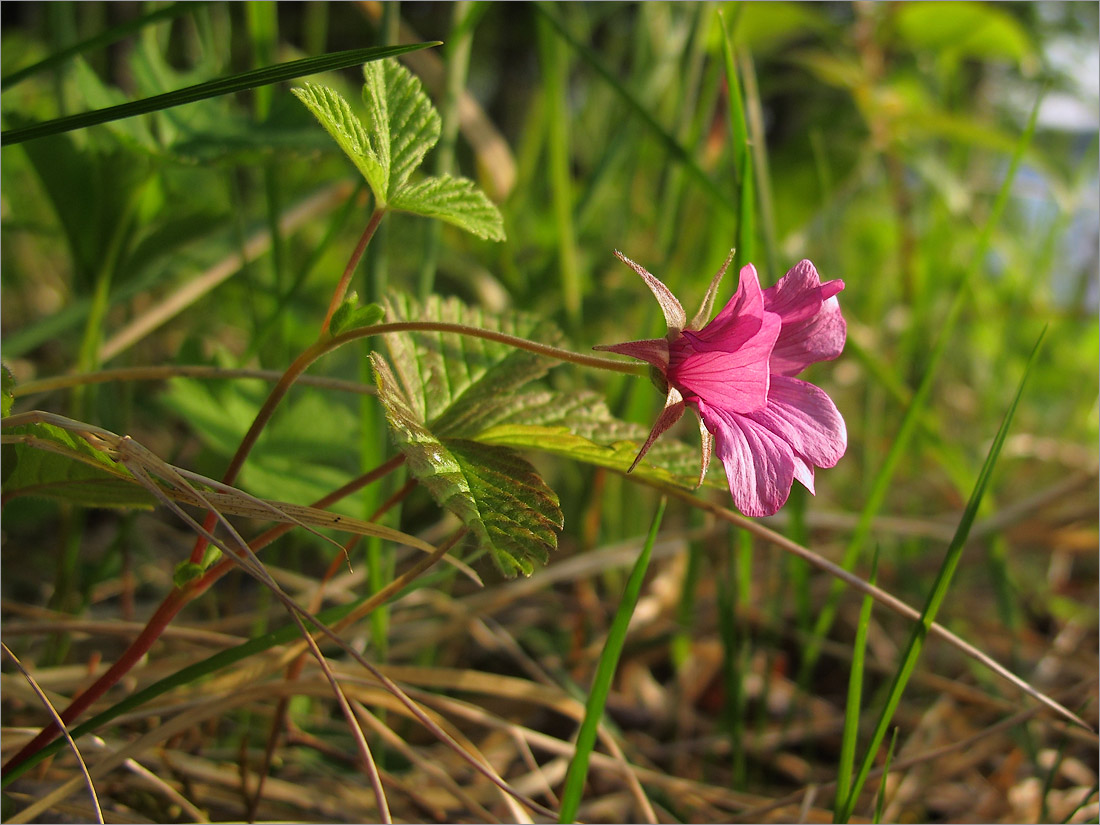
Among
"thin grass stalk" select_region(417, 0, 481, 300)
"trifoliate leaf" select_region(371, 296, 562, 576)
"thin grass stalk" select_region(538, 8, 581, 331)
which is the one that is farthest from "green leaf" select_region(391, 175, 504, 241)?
"thin grass stalk" select_region(538, 8, 581, 331)

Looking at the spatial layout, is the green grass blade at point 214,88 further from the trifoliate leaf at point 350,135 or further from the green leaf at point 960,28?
the green leaf at point 960,28

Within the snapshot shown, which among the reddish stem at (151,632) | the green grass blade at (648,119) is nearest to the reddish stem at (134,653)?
the reddish stem at (151,632)

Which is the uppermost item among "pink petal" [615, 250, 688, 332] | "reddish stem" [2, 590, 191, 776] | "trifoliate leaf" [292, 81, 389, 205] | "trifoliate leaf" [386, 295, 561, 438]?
"trifoliate leaf" [292, 81, 389, 205]

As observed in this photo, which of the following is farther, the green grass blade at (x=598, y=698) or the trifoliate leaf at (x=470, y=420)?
the green grass blade at (x=598, y=698)

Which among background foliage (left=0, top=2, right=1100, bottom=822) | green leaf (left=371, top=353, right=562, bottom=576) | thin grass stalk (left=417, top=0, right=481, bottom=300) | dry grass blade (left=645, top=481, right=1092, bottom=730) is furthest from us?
thin grass stalk (left=417, top=0, right=481, bottom=300)

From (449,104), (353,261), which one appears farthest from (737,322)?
(449,104)

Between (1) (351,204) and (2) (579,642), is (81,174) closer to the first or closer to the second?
(1) (351,204)

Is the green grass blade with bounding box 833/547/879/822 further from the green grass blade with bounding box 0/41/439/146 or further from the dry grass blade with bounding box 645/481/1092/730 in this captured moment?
the green grass blade with bounding box 0/41/439/146
